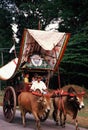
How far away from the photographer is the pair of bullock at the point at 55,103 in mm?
12711

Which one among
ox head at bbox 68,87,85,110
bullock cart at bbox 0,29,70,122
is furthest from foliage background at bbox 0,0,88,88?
ox head at bbox 68,87,85,110

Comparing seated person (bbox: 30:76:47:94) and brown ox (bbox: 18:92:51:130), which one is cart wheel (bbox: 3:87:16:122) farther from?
seated person (bbox: 30:76:47:94)

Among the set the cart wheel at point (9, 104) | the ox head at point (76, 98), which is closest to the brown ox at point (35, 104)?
the cart wheel at point (9, 104)

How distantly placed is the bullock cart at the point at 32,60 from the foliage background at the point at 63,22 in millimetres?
12428

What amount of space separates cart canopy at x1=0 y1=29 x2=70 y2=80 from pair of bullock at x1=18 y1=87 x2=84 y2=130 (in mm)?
1558

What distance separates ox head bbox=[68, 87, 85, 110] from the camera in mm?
12625

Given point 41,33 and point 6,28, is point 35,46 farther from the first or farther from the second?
point 6,28

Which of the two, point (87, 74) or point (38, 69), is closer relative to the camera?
point (38, 69)

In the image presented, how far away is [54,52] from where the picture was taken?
609 inches

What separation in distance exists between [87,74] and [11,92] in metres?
14.5

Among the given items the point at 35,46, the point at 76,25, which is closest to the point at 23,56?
the point at 35,46

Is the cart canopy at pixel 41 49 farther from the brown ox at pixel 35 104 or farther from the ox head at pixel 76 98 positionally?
the ox head at pixel 76 98

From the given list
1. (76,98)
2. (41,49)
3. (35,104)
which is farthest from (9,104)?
(76,98)

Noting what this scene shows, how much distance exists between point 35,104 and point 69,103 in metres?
1.07
